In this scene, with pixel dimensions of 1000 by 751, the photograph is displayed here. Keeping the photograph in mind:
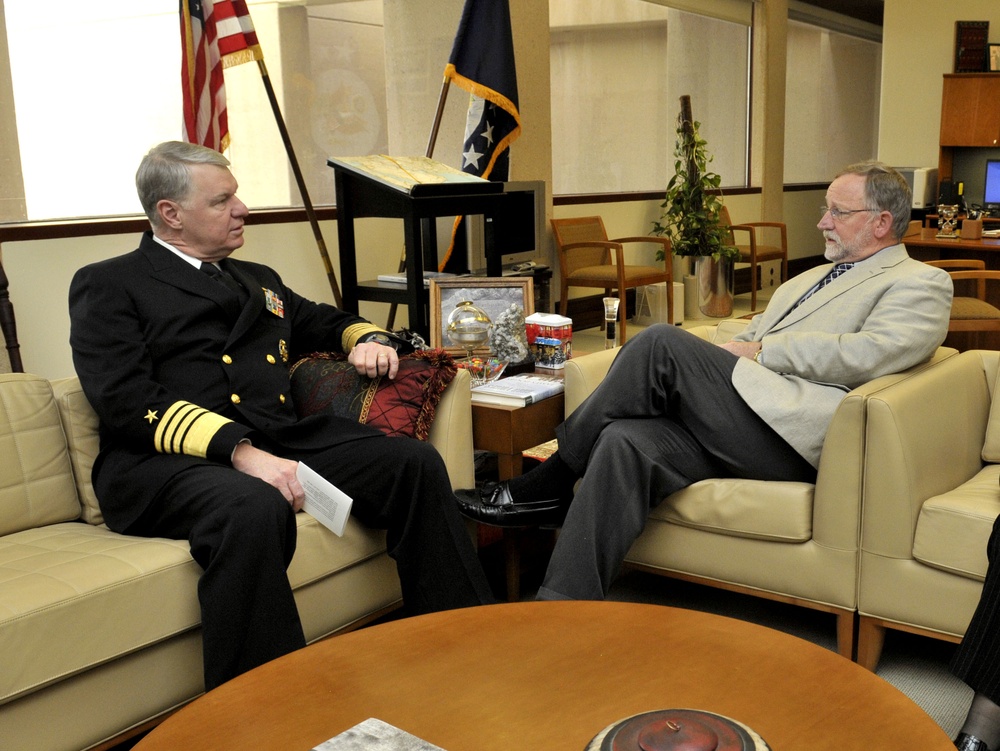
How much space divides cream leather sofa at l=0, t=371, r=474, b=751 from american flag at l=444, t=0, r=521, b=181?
2383 millimetres

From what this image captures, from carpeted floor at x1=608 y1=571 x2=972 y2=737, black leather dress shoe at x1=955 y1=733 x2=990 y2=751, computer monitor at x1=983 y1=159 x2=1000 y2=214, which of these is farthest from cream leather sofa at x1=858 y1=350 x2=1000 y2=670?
computer monitor at x1=983 y1=159 x2=1000 y2=214

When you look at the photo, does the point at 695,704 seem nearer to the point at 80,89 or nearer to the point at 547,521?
the point at 547,521

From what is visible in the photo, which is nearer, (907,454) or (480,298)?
(907,454)

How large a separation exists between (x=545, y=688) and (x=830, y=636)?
4.58 ft

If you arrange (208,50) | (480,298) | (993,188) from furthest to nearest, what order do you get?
(993,188) → (208,50) → (480,298)

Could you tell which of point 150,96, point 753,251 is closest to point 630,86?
point 753,251

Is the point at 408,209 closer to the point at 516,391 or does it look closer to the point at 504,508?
the point at 516,391

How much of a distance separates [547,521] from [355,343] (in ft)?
2.34

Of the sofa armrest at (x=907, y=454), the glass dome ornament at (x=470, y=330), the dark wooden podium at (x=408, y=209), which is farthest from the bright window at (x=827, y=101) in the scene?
the sofa armrest at (x=907, y=454)

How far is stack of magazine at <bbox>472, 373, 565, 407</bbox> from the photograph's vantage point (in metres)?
2.66

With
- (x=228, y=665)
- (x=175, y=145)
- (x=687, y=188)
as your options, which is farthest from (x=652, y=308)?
(x=228, y=665)

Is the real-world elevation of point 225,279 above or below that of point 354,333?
above

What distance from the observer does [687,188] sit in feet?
24.1

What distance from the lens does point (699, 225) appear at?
7355 millimetres
